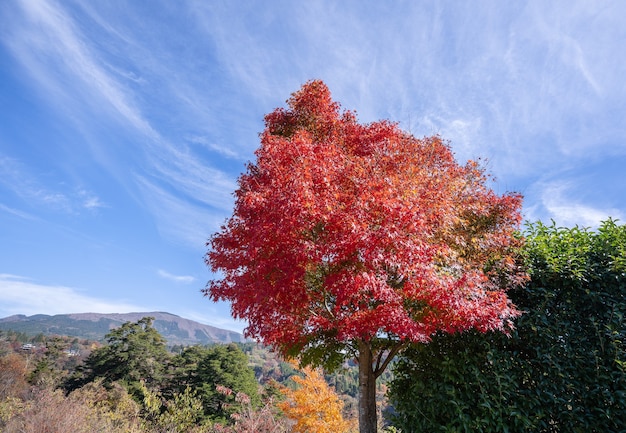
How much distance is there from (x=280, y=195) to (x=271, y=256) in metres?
1.26

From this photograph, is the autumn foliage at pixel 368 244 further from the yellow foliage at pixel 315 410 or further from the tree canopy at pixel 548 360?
the yellow foliage at pixel 315 410

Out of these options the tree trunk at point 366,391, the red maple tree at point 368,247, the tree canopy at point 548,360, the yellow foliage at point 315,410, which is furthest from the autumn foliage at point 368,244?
the yellow foliage at point 315,410

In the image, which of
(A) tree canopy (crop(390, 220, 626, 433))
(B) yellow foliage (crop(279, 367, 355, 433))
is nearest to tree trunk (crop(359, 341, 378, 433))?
(A) tree canopy (crop(390, 220, 626, 433))

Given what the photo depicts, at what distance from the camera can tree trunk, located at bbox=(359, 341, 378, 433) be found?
29.1ft

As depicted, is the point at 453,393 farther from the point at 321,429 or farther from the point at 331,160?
the point at 321,429

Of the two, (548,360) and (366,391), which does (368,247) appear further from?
(366,391)

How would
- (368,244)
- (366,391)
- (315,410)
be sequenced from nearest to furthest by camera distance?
(368,244) → (366,391) → (315,410)

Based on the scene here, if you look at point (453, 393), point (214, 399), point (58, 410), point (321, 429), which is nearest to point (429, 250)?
point (453, 393)

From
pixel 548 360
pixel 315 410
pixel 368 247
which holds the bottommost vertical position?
pixel 315 410

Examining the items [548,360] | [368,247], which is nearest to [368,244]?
[368,247]

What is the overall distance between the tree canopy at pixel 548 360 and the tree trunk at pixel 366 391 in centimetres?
129

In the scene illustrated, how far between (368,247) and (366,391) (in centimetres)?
483

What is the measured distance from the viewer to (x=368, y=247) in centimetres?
644

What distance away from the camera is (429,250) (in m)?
6.70
